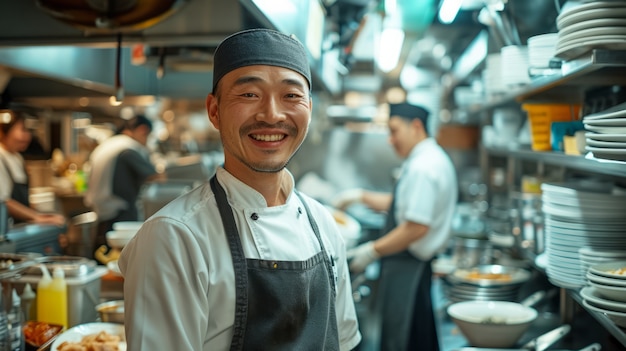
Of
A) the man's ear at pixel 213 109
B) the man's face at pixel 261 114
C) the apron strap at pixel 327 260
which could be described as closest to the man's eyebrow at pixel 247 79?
the man's face at pixel 261 114

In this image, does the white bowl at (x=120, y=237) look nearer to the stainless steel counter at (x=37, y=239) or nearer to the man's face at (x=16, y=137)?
the stainless steel counter at (x=37, y=239)

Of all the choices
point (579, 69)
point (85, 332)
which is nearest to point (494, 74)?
point (579, 69)

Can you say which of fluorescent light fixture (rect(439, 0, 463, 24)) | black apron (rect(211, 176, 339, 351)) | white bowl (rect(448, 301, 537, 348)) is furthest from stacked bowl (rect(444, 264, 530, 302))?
black apron (rect(211, 176, 339, 351))

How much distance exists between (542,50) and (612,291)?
1184mm

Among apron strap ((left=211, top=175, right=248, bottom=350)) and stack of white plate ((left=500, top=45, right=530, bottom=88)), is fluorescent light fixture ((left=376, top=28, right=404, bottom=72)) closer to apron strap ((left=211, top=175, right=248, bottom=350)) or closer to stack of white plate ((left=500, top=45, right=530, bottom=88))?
stack of white plate ((left=500, top=45, right=530, bottom=88))

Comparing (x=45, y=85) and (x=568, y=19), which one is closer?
(x=568, y=19)

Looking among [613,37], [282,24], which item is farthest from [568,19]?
[282,24]

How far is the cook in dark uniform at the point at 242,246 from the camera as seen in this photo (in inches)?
57.6

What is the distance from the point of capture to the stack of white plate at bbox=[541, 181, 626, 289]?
7.30ft

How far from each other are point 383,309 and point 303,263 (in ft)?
8.65

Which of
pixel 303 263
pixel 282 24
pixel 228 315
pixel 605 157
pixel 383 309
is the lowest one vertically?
pixel 383 309

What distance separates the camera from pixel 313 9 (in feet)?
9.91

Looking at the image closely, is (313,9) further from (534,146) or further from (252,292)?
(252,292)

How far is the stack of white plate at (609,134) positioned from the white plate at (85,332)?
1.57 metres
